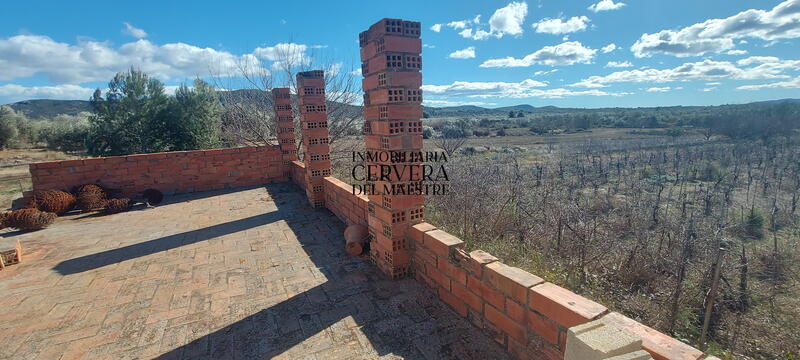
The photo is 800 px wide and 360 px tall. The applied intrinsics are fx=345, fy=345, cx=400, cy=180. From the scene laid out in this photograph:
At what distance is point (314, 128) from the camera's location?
6.41 metres

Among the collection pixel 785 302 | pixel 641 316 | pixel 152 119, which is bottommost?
pixel 785 302

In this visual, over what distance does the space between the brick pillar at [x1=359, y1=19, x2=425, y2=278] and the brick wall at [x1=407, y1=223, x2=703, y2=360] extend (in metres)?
0.27

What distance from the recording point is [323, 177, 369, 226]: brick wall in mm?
4822

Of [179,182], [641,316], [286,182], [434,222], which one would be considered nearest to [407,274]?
[434,222]

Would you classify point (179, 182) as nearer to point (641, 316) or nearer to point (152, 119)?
point (152, 119)

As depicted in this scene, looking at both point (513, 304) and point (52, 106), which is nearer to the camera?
point (513, 304)

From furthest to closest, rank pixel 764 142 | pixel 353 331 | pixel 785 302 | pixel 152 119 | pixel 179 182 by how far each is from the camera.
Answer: pixel 764 142, pixel 152 119, pixel 179 182, pixel 785 302, pixel 353 331

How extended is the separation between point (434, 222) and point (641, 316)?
8.53 feet

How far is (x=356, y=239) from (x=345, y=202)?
3.70 feet

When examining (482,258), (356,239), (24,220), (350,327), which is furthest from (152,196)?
(482,258)

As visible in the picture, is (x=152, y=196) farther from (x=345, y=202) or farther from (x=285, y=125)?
(x=345, y=202)

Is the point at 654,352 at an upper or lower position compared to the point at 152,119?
lower

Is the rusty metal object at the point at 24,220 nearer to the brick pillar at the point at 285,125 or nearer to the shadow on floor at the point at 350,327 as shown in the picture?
the shadow on floor at the point at 350,327

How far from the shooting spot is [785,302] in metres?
4.39
